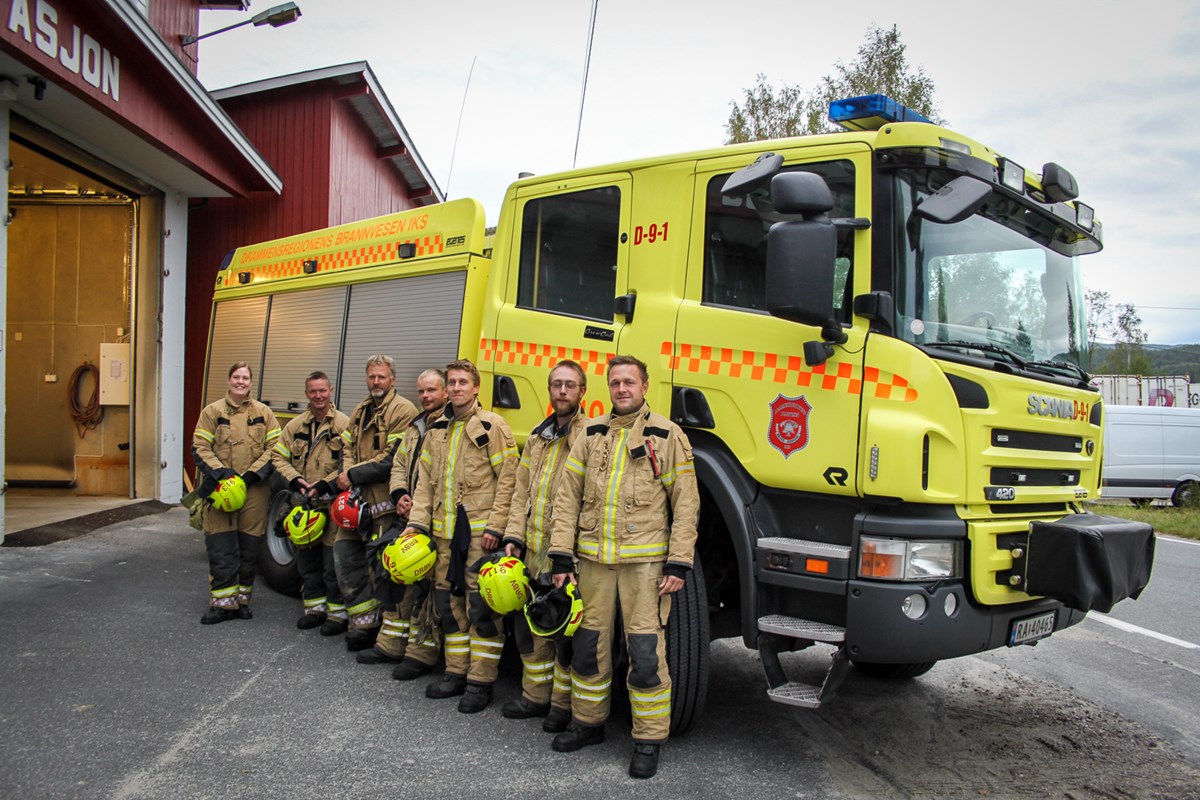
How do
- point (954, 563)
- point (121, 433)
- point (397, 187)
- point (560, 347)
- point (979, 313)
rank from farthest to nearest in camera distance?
point (397, 187), point (121, 433), point (560, 347), point (979, 313), point (954, 563)

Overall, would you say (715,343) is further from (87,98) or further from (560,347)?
(87,98)

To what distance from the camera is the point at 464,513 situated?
14.5 feet

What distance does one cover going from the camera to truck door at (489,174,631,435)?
4.32 meters

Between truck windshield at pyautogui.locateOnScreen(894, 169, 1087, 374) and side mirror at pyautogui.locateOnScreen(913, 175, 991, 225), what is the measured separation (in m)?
0.07

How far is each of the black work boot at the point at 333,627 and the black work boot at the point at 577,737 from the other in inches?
87.5

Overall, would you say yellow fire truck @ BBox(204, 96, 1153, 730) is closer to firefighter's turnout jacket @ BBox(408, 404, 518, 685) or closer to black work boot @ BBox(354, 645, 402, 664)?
firefighter's turnout jacket @ BBox(408, 404, 518, 685)

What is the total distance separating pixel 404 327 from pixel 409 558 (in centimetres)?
186

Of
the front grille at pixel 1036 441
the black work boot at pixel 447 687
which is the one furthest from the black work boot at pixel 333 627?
the front grille at pixel 1036 441

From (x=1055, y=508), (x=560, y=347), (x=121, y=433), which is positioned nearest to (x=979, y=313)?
(x=1055, y=508)

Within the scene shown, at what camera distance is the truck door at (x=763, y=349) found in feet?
11.4

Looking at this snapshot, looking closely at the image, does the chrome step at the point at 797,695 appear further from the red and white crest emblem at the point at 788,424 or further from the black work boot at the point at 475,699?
the black work boot at the point at 475,699

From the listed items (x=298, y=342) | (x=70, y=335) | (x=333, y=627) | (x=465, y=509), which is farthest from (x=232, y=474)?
(x=70, y=335)

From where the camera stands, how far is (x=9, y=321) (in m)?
10.9

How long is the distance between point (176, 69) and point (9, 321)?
15.2ft
